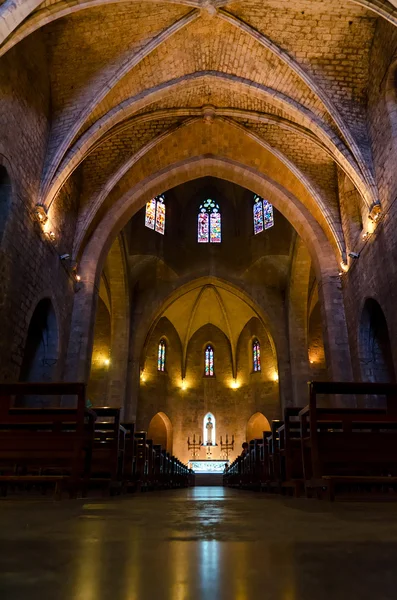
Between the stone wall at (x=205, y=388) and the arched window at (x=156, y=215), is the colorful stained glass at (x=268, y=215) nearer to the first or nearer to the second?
the arched window at (x=156, y=215)

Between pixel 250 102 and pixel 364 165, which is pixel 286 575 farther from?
pixel 250 102

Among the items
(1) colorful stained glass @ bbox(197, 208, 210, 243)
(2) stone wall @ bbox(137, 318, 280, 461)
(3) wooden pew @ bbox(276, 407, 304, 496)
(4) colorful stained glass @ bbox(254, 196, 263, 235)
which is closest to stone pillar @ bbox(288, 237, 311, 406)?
(4) colorful stained glass @ bbox(254, 196, 263, 235)

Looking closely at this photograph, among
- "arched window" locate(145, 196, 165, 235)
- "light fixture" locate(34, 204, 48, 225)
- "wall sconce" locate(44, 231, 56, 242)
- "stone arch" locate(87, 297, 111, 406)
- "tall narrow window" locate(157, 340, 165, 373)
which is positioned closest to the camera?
"light fixture" locate(34, 204, 48, 225)

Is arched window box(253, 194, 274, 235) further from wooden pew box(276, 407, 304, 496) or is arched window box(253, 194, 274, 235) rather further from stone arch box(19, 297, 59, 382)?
wooden pew box(276, 407, 304, 496)

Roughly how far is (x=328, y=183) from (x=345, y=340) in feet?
15.1

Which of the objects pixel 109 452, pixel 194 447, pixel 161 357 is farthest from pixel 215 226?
pixel 109 452

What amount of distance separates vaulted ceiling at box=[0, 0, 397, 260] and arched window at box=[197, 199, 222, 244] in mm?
8204

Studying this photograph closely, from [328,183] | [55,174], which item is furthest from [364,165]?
[55,174]

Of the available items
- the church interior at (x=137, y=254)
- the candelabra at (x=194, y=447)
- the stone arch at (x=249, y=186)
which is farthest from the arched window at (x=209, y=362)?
the stone arch at (x=249, y=186)

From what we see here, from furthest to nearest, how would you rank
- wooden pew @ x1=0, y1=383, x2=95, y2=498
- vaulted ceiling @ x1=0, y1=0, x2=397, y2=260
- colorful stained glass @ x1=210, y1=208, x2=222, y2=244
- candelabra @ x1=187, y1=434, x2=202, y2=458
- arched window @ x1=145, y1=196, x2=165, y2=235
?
candelabra @ x1=187, y1=434, x2=202, y2=458
colorful stained glass @ x1=210, y1=208, x2=222, y2=244
arched window @ x1=145, y1=196, x2=165, y2=235
vaulted ceiling @ x1=0, y1=0, x2=397, y2=260
wooden pew @ x1=0, y1=383, x2=95, y2=498

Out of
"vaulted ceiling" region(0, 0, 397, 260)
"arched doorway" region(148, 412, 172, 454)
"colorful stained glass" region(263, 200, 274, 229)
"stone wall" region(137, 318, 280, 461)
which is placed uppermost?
"colorful stained glass" region(263, 200, 274, 229)

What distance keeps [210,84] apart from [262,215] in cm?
883

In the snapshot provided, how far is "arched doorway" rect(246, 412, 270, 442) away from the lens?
2312 cm

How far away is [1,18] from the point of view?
6.30 meters
